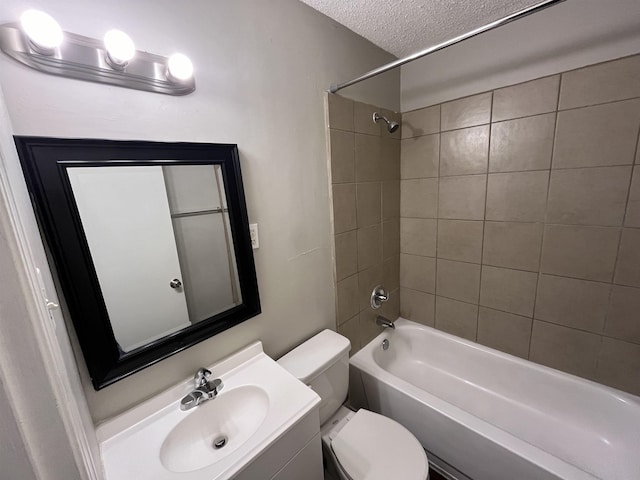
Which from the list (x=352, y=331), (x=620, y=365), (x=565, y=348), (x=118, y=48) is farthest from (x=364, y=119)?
(x=620, y=365)

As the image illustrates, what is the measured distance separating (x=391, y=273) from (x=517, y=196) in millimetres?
927

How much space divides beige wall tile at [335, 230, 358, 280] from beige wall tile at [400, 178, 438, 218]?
61 cm

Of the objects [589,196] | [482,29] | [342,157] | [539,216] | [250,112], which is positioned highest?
[482,29]

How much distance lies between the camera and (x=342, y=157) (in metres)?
1.48

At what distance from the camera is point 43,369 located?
0.30 metres

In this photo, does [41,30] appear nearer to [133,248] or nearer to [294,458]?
[133,248]

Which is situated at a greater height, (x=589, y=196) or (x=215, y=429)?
(x=589, y=196)

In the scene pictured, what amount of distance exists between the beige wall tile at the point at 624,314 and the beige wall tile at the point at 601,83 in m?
0.93

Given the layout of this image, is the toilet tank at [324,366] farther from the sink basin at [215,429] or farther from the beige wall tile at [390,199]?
the beige wall tile at [390,199]

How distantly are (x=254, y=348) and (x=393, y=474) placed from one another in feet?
2.51

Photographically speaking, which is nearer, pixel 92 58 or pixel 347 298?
pixel 92 58

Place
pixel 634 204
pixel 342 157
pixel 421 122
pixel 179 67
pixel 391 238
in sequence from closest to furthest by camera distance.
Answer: pixel 179 67 < pixel 634 204 < pixel 342 157 < pixel 421 122 < pixel 391 238


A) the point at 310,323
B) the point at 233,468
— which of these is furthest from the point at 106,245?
the point at 310,323

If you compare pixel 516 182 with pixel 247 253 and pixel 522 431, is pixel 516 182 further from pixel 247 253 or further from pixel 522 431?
pixel 247 253
